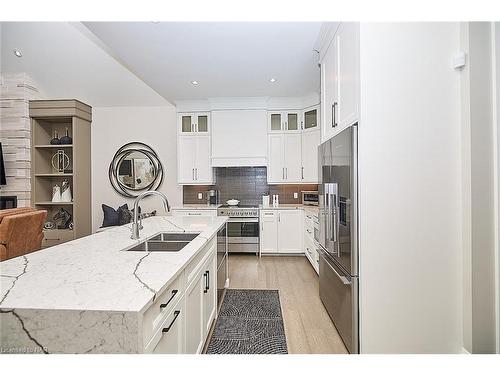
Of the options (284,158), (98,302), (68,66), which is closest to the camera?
(98,302)

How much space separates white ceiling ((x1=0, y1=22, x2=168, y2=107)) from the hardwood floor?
353 cm

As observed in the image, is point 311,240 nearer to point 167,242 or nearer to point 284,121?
point 284,121

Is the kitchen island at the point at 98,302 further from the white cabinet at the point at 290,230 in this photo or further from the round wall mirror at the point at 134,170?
the round wall mirror at the point at 134,170

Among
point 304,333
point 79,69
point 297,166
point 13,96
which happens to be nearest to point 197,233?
point 304,333

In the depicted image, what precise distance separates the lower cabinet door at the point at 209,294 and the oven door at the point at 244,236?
87.4 inches

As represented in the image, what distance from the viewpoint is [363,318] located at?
1.65 m

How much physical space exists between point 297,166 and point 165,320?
3.87 meters

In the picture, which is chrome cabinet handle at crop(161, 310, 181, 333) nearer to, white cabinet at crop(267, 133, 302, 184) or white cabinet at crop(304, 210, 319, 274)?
white cabinet at crop(304, 210, 319, 274)

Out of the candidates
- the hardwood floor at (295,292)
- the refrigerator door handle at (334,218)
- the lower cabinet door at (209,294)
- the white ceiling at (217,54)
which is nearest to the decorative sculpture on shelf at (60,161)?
the white ceiling at (217,54)

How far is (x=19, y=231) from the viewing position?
2.51 m

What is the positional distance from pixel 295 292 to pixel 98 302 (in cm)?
248

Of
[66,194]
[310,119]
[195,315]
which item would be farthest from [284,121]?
[66,194]

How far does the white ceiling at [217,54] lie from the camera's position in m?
2.51

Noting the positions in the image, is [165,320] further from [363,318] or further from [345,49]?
[345,49]
